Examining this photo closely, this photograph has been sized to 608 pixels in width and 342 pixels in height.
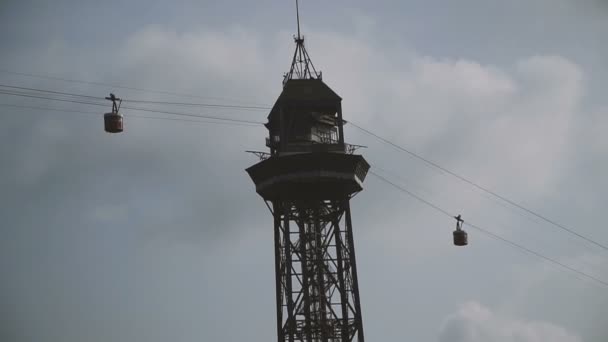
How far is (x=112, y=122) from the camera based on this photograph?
2402 inches

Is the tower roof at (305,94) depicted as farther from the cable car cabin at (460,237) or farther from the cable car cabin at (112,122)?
the cable car cabin at (112,122)

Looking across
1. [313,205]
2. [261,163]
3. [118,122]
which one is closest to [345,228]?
[313,205]

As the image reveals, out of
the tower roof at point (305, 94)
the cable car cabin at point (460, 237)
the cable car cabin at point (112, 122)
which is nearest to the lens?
the cable car cabin at point (112, 122)

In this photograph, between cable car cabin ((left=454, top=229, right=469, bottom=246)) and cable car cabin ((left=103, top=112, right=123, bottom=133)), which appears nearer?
cable car cabin ((left=103, top=112, right=123, bottom=133))

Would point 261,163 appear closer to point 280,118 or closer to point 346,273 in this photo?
point 280,118

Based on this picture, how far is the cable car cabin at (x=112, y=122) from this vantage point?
6091 centimetres

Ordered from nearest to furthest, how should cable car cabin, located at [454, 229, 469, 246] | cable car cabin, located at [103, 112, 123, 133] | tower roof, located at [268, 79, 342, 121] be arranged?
1. cable car cabin, located at [103, 112, 123, 133]
2. cable car cabin, located at [454, 229, 469, 246]
3. tower roof, located at [268, 79, 342, 121]

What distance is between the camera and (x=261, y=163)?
87.2 metres

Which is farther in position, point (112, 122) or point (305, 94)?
point (305, 94)

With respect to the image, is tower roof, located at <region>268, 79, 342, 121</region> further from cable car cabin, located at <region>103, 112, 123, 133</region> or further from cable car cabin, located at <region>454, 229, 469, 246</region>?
cable car cabin, located at <region>103, 112, 123, 133</region>

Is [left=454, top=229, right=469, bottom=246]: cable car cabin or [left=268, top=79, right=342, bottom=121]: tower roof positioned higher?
[left=268, top=79, right=342, bottom=121]: tower roof

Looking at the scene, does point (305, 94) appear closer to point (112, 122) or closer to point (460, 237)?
point (460, 237)

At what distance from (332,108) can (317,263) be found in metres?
13.4

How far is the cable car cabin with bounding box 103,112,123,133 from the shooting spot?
200 feet
